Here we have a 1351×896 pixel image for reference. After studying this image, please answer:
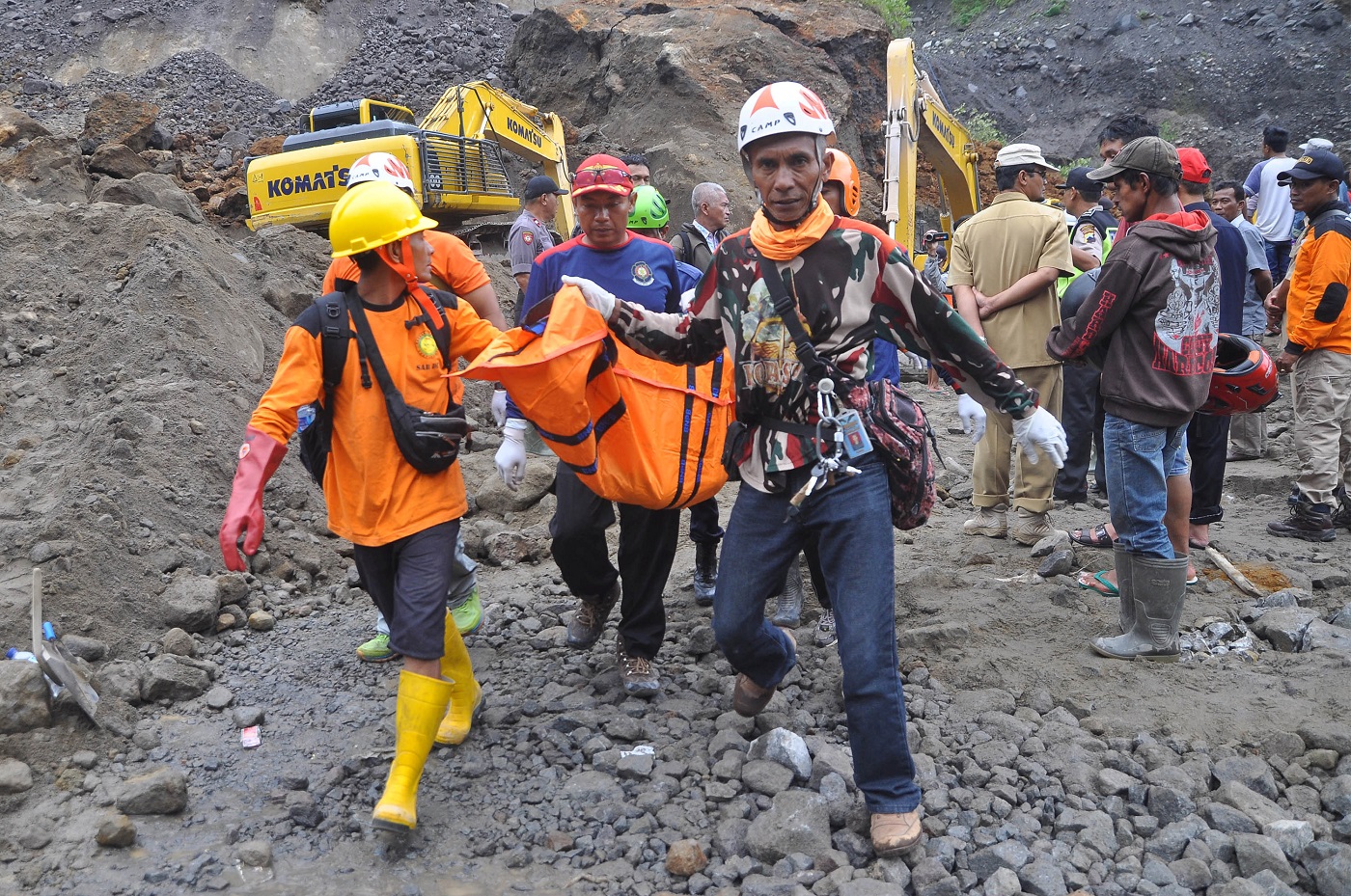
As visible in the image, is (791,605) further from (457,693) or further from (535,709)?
(457,693)

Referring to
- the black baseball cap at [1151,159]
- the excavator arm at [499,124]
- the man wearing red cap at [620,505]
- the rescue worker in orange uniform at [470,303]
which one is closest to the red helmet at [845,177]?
the man wearing red cap at [620,505]

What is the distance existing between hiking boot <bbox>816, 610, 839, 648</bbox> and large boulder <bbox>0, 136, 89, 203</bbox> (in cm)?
1077

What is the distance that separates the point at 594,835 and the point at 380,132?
10.2 metres

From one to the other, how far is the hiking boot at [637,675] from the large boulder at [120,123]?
49.7ft

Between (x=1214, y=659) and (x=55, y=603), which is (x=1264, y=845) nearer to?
(x=1214, y=659)

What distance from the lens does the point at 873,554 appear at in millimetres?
2914

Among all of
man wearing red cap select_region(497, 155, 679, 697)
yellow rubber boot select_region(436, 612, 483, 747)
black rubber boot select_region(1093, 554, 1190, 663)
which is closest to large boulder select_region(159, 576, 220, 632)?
yellow rubber boot select_region(436, 612, 483, 747)

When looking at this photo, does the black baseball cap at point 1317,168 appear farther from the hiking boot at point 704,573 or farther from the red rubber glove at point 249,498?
the red rubber glove at point 249,498

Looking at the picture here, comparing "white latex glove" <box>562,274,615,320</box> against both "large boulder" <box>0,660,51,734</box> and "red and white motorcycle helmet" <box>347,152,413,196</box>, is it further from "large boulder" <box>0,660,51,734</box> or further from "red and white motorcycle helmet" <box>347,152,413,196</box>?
"large boulder" <box>0,660,51,734</box>

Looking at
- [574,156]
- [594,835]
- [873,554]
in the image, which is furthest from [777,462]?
[574,156]

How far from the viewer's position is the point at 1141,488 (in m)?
4.18

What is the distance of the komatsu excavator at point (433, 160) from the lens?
36.5 feet

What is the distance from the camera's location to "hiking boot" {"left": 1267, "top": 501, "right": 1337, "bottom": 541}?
6.05 metres

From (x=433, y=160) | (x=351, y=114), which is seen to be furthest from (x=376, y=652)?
(x=351, y=114)
